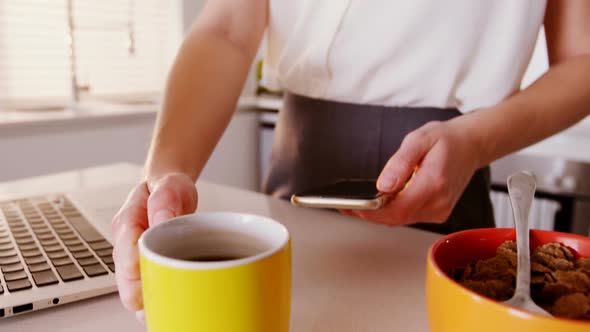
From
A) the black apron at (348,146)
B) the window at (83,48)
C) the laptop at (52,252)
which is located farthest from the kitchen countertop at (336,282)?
the window at (83,48)

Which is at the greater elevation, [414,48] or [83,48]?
[414,48]

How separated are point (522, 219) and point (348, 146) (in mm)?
522

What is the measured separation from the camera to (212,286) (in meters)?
0.29

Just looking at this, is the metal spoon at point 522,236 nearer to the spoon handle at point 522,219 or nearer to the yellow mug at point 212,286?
the spoon handle at point 522,219

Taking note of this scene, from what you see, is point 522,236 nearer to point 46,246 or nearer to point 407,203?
point 407,203

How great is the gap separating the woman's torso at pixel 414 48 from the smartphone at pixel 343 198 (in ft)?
1.00

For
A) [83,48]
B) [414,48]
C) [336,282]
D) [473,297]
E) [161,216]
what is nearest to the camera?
[473,297]

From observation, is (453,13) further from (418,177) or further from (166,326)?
(166,326)

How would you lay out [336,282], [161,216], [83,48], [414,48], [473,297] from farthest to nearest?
[83,48] → [414,48] → [336,282] → [161,216] → [473,297]

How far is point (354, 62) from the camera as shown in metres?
0.82

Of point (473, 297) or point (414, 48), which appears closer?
point (473, 297)

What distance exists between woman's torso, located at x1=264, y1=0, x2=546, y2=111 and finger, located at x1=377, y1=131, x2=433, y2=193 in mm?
274

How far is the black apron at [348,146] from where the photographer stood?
2.71 feet

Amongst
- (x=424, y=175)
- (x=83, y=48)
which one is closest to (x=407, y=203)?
(x=424, y=175)
